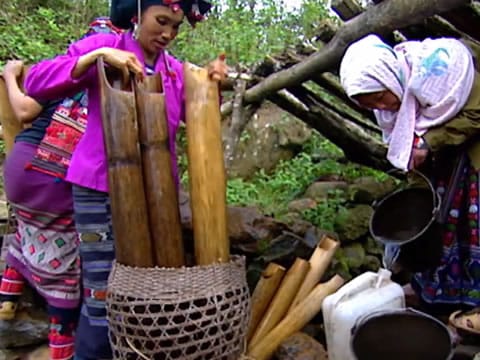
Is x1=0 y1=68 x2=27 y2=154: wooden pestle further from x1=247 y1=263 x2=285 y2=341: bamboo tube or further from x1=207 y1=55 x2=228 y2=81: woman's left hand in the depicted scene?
x1=247 y1=263 x2=285 y2=341: bamboo tube

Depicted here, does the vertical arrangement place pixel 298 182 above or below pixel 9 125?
below

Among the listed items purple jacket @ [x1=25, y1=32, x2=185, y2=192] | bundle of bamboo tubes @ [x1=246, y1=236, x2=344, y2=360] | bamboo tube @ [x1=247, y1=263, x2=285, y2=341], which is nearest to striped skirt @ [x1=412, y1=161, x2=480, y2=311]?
bundle of bamboo tubes @ [x1=246, y1=236, x2=344, y2=360]

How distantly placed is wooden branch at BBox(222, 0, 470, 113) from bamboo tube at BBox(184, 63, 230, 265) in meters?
0.73

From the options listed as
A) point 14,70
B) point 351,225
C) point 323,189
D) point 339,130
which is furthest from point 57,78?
point 323,189

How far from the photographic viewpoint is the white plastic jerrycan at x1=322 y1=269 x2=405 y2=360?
220 centimetres

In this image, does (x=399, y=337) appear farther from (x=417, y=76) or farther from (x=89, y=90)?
(x=89, y=90)

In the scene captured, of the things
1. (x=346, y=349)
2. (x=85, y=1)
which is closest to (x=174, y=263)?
(x=346, y=349)

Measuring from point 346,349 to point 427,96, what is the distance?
98 centimetres

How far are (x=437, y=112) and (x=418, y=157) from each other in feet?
0.67

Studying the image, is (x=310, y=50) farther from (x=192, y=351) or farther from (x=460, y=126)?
(x=192, y=351)

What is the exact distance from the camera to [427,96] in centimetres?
217

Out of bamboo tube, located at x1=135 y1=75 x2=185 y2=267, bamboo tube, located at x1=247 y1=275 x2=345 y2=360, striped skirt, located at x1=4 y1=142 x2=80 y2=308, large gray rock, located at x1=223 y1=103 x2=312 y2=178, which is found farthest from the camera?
large gray rock, located at x1=223 y1=103 x2=312 y2=178

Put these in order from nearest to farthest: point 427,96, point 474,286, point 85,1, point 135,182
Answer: point 135,182 < point 427,96 < point 474,286 < point 85,1

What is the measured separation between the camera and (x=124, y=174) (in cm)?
193
